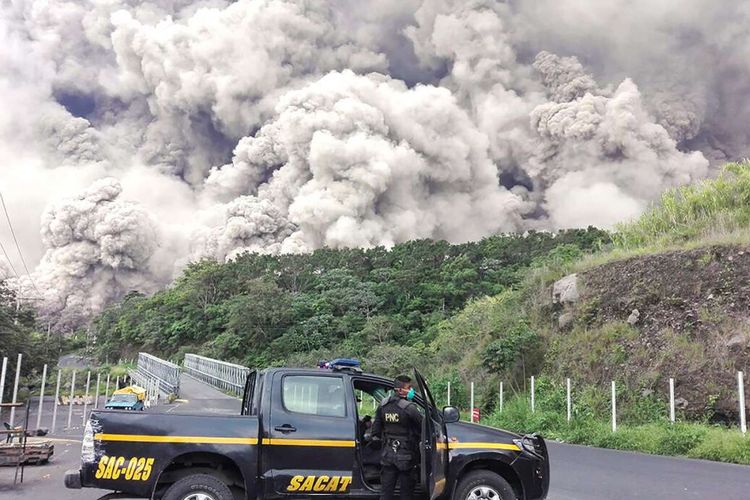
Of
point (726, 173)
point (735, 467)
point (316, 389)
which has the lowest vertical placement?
point (735, 467)

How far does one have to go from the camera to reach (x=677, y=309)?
16703 mm

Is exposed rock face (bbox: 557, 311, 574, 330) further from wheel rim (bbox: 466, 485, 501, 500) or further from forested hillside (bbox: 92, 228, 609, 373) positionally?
wheel rim (bbox: 466, 485, 501, 500)

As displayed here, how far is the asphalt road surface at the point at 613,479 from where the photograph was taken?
7715 mm

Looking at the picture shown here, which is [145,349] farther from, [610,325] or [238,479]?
[238,479]

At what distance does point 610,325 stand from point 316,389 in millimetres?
14224

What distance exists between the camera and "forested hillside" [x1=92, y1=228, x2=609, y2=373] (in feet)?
147

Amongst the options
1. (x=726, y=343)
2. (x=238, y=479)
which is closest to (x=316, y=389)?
(x=238, y=479)

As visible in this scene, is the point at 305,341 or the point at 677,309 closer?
the point at 677,309

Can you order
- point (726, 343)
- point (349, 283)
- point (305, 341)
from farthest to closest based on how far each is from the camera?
point (349, 283), point (305, 341), point (726, 343)

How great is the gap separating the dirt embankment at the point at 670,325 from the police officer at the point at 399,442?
10800 mm

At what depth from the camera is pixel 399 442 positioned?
555cm

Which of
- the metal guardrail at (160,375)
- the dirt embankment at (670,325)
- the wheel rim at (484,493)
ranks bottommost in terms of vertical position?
the metal guardrail at (160,375)

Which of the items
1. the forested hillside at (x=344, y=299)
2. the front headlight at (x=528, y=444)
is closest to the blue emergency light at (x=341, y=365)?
the front headlight at (x=528, y=444)

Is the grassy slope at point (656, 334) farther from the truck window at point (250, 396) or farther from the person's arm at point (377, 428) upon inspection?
the truck window at point (250, 396)
